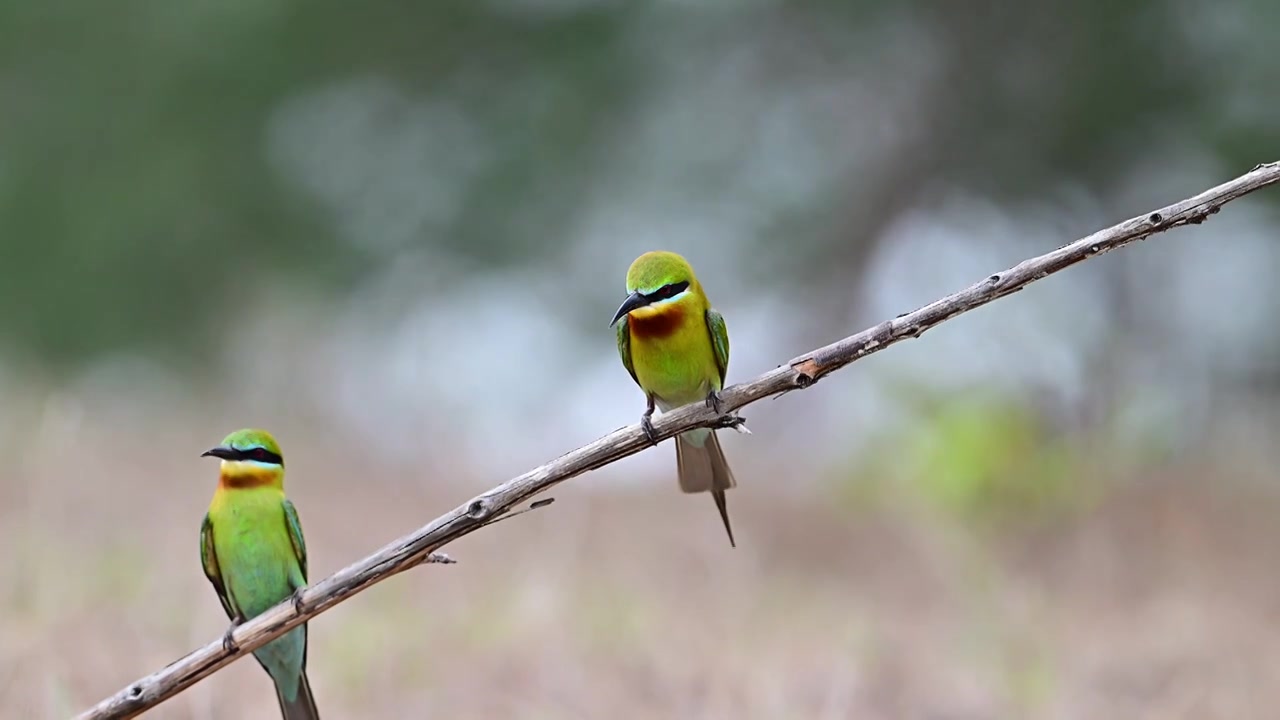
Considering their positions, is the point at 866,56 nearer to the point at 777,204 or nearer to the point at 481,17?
the point at 777,204

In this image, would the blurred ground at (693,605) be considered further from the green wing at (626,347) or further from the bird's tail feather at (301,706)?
the green wing at (626,347)

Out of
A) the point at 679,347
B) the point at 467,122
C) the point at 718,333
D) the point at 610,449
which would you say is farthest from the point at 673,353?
the point at 467,122

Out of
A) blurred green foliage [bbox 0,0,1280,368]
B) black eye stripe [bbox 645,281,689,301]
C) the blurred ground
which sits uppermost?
blurred green foliage [bbox 0,0,1280,368]

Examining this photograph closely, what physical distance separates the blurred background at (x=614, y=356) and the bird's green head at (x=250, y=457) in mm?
778

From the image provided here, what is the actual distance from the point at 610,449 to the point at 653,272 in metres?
0.70

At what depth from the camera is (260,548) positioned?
2.96m

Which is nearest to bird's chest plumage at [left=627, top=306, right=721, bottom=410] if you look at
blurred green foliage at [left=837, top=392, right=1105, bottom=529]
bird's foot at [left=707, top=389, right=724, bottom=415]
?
bird's foot at [left=707, top=389, right=724, bottom=415]

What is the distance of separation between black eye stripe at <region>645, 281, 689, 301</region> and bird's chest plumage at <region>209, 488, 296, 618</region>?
1001 millimetres

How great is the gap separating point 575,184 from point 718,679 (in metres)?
5.59

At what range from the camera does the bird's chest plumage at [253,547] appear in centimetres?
296

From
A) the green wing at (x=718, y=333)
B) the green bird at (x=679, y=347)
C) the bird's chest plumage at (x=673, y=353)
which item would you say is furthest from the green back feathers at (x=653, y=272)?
the green wing at (x=718, y=333)

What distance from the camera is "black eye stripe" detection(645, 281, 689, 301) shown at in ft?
9.35

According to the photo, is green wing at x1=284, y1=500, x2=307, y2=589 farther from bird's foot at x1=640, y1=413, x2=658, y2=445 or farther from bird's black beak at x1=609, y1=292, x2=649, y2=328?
bird's foot at x1=640, y1=413, x2=658, y2=445

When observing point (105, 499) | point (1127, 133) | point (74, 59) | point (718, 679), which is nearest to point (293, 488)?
point (105, 499)
